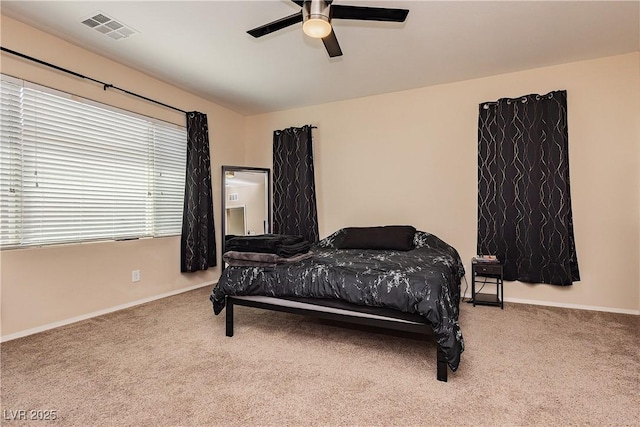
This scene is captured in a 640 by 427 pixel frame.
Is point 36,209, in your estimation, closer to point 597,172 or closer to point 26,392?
point 26,392

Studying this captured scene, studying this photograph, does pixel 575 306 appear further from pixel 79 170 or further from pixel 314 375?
pixel 79 170

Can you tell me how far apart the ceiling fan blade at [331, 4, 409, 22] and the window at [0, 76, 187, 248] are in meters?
2.64

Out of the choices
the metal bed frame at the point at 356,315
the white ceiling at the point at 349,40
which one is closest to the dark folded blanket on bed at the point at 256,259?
the metal bed frame at the point at 356,315

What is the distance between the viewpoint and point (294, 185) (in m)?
4.81

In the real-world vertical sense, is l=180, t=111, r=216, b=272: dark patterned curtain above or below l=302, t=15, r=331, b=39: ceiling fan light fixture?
below

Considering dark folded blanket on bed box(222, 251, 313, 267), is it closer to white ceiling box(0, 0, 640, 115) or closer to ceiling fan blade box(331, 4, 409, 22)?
ceiling fan blade box(331, 4, 409, 22)

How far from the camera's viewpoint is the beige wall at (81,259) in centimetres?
268

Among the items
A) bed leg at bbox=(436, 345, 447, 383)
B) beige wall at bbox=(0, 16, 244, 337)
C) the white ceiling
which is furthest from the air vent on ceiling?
bed leg at bbox=(436, 345, 447, 383)

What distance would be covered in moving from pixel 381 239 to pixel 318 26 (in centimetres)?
227

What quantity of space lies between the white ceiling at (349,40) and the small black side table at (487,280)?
7.09 feet

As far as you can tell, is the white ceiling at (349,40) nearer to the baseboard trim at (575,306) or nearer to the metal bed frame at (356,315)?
the metal bed frame at (356,315)

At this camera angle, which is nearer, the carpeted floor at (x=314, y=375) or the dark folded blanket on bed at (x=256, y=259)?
the carpeted floor at (x=314, y=375)

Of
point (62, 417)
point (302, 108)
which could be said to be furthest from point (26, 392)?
point (302, 108)

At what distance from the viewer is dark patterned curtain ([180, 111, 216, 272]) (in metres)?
4.16
